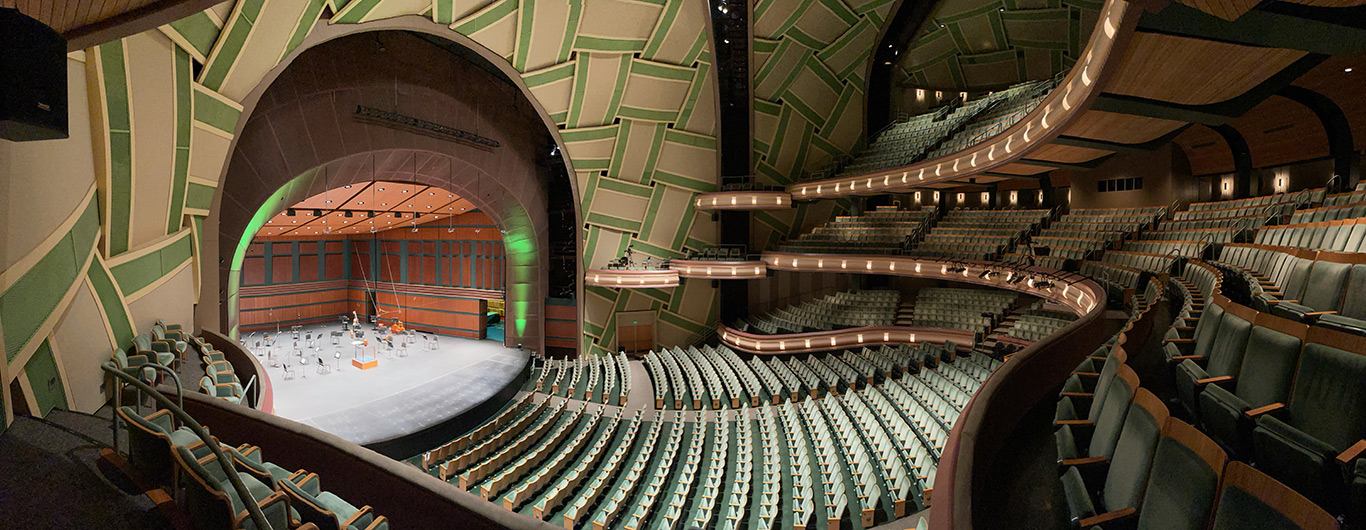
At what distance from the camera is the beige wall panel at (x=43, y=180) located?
1883 mm

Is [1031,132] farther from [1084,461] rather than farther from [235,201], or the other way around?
[235,201]

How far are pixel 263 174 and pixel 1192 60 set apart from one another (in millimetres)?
7198

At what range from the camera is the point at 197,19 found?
353 centimetres

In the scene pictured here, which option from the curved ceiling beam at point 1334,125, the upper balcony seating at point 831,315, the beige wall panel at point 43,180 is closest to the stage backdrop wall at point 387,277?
the upper balcony seating at point 831,315

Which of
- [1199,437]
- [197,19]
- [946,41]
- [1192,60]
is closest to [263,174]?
[197,19]

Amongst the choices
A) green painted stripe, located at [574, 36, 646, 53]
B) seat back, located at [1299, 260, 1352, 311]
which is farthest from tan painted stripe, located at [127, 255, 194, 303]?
seat back, located at [1299, 260, 1352, 311]

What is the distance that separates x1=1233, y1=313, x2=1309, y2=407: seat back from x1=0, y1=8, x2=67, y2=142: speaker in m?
3.28

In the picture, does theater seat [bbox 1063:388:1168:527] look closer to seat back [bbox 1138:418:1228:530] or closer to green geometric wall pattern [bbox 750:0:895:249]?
seat back [bbox 1138:418:1228:530]

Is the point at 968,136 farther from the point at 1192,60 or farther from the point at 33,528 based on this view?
A: the point at 33,528

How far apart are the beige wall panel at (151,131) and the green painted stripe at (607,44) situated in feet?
16.6

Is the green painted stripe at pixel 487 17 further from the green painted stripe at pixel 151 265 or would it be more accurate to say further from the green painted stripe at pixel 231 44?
the green painted stripe at pixel 151 265

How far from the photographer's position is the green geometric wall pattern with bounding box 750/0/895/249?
29.1 feet

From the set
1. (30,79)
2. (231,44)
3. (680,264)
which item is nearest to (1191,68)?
(30,79)

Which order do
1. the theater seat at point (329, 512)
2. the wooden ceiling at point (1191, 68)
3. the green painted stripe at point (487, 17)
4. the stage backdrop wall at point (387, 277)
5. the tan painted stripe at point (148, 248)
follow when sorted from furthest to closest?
the stage backdrop wall at point (387, 277) < the green painted stripe at point (487, 17) < the tan painted stripe at point (148, 248) < the wooden ceiling at point (1191, 68) < the theater seat at point (329, 512)
